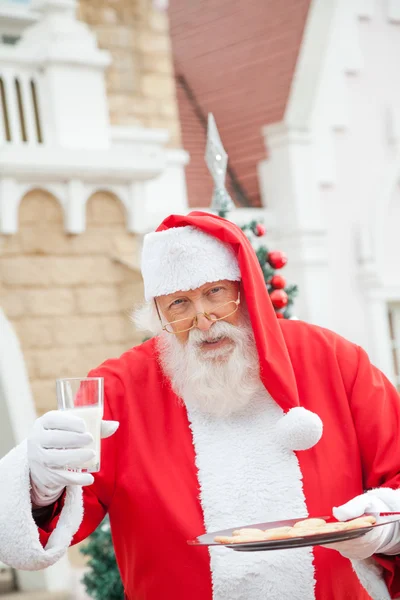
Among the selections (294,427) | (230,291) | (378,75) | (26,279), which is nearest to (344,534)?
(294,427)

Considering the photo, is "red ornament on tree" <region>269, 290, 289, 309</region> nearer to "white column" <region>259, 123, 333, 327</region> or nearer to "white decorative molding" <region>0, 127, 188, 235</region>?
"white decorative molding" <region>0, 127, 188, 235</region>

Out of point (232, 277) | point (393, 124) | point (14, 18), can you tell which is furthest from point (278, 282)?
point (393, 124)

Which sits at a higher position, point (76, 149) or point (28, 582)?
point (76, 149)

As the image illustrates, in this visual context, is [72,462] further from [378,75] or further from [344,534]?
[378,75]

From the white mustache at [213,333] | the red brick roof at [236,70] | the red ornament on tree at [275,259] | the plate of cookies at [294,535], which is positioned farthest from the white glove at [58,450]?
the red brick roof at [236,70]

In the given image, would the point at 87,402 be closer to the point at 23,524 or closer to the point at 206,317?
the point at 23,524

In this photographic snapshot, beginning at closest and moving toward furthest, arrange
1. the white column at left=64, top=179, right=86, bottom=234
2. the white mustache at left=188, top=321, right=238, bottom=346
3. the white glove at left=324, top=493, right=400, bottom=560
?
1. the white glove at left=324, top=493, right=400, bottom=560
2. the white mustache at left=188, top=321, right=238, bottom=346
3. the white column at left=64, top=179, right=86, bottom=234

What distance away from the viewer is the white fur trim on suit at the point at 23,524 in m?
2.26

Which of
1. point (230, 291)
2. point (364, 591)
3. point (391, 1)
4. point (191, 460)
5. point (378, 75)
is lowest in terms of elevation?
point (364, 591)

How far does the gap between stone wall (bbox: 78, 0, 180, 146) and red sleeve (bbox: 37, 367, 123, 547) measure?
3796 millimetres

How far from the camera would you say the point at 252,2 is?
8.02 m

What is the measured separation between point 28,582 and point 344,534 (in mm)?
3284

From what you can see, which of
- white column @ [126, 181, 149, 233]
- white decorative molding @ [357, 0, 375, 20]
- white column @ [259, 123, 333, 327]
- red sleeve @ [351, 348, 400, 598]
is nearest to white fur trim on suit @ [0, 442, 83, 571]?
red sleeve @ [351, 348, 400, 598]

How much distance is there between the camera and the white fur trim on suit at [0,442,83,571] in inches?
89.0
